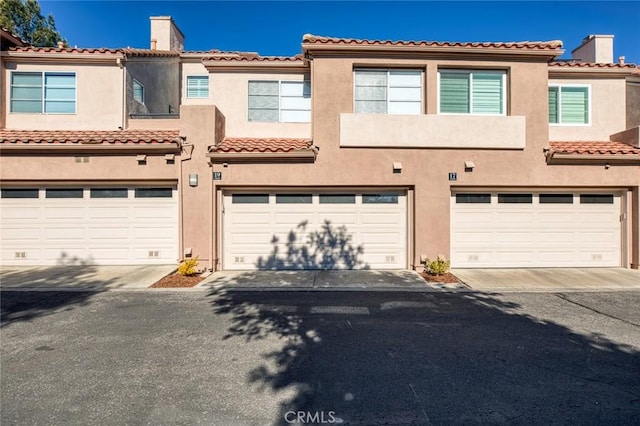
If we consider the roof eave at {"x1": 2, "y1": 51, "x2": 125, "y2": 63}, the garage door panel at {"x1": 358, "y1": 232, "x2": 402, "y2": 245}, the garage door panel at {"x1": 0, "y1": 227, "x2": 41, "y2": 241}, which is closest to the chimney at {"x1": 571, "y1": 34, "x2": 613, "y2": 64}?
the garage door panel at {"x1": 358, "y1": 232, "x2": 402, "y2": 245}

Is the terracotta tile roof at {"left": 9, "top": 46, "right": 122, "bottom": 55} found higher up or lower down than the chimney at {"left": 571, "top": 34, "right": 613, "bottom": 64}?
lower down

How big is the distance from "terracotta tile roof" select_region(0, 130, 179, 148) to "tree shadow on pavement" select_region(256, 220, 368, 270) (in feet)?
13.9

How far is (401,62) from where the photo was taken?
9.55 meters

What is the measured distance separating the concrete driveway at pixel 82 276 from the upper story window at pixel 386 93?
24.3ft

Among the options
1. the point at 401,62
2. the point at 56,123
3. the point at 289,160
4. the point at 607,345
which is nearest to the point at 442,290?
the point at 607,345

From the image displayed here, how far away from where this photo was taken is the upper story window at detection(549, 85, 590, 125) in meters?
10.7

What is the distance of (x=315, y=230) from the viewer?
956cm

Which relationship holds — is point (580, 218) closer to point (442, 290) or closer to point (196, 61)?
point (442, 290)

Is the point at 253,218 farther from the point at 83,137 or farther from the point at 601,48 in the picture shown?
the point at 601,48

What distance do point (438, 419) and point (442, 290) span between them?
4.76 meters

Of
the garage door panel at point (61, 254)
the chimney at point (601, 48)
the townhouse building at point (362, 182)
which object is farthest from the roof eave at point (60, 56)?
the chimney at point (601, 48)

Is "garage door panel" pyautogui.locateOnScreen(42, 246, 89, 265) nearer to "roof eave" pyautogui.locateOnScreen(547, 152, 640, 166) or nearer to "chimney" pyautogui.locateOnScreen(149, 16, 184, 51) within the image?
"chimney" pyautogui.locateOnScreen(149, 16, 184, 51)

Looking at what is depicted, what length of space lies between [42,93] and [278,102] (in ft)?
26.5
